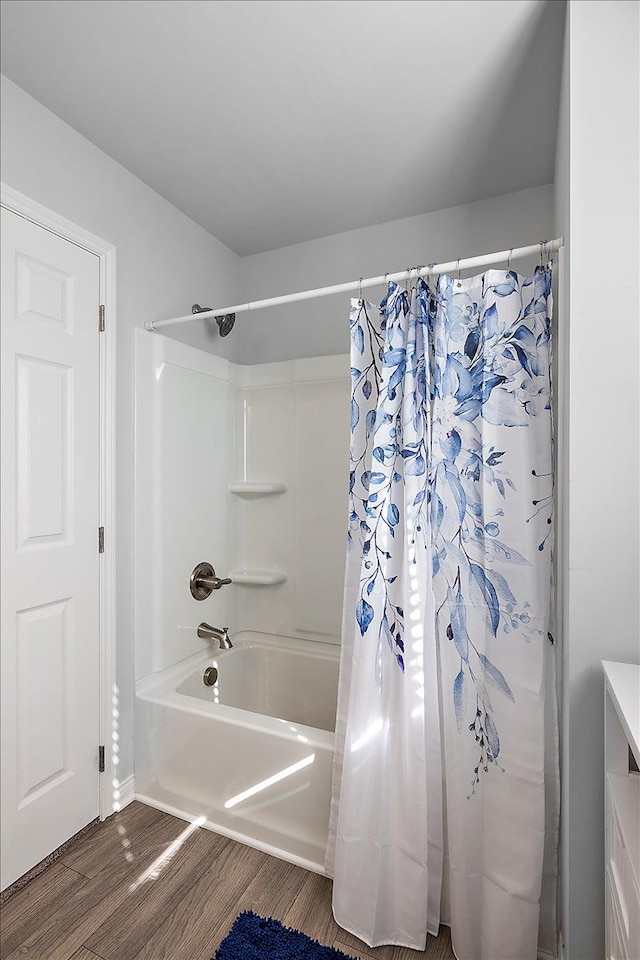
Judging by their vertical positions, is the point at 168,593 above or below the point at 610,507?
below

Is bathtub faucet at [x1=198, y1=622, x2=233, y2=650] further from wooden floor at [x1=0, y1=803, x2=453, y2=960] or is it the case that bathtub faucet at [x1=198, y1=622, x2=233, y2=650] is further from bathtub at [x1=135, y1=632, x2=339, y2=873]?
wooden floor at [x1=0, y1=803, x2=453, y2=960]

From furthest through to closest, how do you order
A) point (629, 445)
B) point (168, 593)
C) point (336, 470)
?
point (336, 470)
point (168, 593)
point (629, 445)

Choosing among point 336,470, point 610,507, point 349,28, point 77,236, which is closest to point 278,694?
point 336,470

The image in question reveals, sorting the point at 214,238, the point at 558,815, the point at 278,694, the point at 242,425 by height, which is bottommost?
the point at 278,694

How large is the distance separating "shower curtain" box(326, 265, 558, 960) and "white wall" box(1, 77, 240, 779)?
3.49 ft

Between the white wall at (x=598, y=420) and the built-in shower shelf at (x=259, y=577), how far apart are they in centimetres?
167

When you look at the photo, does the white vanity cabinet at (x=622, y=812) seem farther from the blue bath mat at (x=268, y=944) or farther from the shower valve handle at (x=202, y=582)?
the shower valve handle at (x=202, y=582)

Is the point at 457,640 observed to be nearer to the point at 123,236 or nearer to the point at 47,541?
the point at 47,541

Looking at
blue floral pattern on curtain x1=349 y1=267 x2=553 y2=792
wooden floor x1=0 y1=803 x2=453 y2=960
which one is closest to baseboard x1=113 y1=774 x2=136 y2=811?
wooden floor x1=0 y1=803 x2=453 y2=960

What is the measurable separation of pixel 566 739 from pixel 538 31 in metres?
1.89

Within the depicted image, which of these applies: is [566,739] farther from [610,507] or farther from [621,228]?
[621,228]

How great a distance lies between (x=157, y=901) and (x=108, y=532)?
1.22 m

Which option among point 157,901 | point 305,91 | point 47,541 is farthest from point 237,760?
point 305,91

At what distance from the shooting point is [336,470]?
257 centimetres
